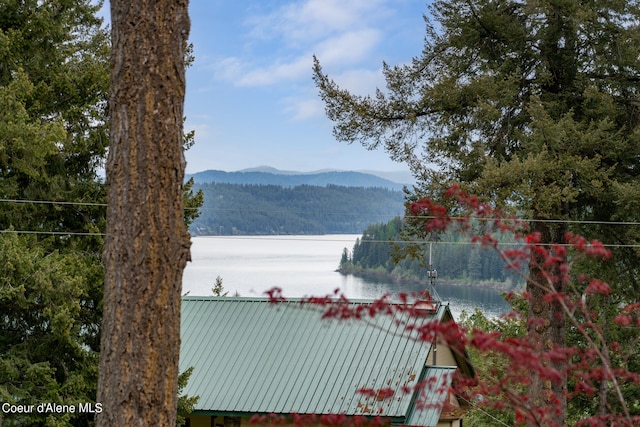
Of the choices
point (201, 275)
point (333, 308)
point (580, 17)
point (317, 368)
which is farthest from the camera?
point (201, 275)

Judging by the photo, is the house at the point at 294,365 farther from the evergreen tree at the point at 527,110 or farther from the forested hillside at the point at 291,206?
the forested hillside at the point at 291,206

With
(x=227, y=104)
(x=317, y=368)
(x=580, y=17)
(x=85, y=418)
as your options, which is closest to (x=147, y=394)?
(x=85, y=418)

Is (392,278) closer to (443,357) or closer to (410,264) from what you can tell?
(410,264)

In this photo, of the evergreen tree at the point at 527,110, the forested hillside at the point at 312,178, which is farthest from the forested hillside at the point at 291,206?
the forested hillside at the point at 312,178

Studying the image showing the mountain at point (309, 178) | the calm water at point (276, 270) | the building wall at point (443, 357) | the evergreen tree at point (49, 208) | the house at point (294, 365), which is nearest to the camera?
the evergreen tree at point (49, 208)

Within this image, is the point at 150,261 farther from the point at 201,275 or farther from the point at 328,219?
Answer: the point at 328,219

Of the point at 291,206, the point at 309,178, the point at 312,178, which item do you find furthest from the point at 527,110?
the point at 312,178

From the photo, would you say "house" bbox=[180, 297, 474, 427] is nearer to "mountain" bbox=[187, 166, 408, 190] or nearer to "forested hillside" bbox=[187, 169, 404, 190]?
"mountain" bbox=[187, 166, 408, 190]

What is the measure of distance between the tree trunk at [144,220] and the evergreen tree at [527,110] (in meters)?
7.36

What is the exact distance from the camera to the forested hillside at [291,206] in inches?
1123

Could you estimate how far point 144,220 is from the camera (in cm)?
443

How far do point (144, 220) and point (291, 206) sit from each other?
36.7 metres

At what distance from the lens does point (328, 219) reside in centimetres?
3434

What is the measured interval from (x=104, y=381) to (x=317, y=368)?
8.73 m
